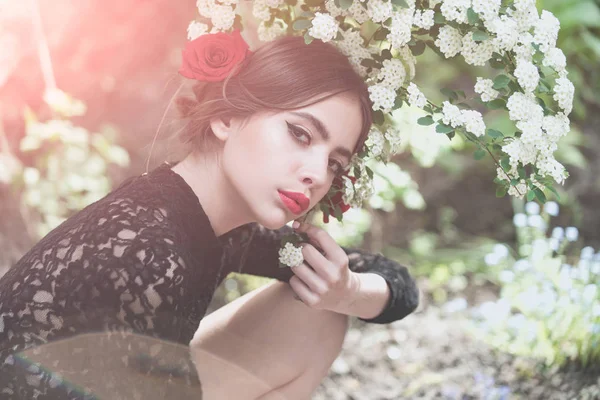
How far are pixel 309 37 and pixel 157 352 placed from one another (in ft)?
2.61

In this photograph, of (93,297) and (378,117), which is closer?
(93,297)

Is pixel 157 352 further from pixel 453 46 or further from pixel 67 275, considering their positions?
pixel 453 46

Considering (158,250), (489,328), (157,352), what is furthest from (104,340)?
(489,328)

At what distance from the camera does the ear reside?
68.7 inches

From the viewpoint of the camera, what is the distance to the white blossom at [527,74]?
1666mm

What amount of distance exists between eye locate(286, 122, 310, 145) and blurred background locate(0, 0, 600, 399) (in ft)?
1.48

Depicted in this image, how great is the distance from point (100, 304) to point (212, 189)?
1.34 feet

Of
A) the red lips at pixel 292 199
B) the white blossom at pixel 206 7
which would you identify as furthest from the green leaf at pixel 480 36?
the white blossom at pixel 206 7

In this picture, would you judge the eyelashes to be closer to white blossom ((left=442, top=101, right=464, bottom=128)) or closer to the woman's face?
the woman's face

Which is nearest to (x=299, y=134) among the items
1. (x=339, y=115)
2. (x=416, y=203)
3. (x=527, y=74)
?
(x=339, y=115)

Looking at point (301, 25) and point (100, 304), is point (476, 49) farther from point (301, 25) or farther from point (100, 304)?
point (100, 304)

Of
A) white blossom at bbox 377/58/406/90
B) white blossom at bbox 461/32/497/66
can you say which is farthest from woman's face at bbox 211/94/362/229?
white blossom at bbox 461/32/497/66

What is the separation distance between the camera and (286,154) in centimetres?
165

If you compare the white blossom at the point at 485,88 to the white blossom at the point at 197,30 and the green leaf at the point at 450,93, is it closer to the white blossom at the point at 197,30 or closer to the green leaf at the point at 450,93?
the green leaf at the point at 450,93
